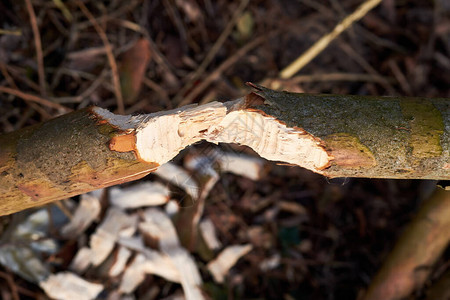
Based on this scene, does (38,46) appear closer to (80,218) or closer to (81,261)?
(80,218)

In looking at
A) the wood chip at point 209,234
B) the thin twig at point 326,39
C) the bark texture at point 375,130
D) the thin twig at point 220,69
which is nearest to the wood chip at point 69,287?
the wood chip at point 209,234

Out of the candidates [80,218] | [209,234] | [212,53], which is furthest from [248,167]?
[80,218]

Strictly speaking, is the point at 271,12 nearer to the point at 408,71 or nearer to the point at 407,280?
the point at 408,71

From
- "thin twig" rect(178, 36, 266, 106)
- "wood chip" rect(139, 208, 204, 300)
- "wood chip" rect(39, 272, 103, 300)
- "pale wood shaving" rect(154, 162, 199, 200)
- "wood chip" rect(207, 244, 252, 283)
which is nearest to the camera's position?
"pale wood shaving" rect(154, 162, 199, 200)

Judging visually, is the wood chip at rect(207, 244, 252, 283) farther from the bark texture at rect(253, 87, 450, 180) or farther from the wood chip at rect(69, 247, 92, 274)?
the bark texture at rect(253, 87, 450, 180)

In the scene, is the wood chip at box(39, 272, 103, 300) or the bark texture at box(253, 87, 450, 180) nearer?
the bark texture at box(253, 87, 450, 180)

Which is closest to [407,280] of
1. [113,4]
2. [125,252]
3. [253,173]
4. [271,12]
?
[253,173]

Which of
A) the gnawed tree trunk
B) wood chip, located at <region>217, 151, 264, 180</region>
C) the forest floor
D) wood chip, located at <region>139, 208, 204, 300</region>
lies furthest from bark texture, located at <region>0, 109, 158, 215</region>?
wood chip, located at <region>217, 151, 264, 180</region>
